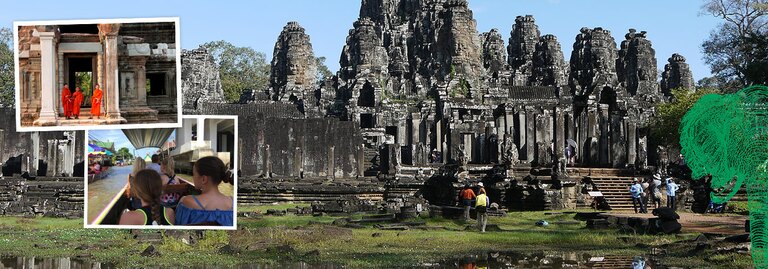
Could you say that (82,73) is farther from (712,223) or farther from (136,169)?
(712,223)

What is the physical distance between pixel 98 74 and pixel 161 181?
1.37 meters

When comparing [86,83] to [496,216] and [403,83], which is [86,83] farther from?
[403,83]

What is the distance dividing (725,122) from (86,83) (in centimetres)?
787

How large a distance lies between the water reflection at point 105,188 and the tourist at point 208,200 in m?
0.67

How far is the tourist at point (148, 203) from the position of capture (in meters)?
10.4

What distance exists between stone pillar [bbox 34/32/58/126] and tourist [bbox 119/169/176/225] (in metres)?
1.04

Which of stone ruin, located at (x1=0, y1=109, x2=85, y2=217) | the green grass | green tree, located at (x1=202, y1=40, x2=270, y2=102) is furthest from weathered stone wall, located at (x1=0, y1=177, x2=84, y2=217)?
green tree, located at (x1=202, y1=40, x2=270, y2=102)

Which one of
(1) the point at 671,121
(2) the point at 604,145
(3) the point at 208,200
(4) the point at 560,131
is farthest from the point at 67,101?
(1) the point at 671,121

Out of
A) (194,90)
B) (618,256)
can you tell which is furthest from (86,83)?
(194,90)

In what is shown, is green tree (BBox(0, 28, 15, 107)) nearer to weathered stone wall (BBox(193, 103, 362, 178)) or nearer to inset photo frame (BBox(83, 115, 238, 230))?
weathered stone wall (BBox(193, 103, 362, 178))

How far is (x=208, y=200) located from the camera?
10438mm

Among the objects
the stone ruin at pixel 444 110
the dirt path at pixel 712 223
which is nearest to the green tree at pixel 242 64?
the stone ruin at pixel 444 110

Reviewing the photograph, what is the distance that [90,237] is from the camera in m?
20.6

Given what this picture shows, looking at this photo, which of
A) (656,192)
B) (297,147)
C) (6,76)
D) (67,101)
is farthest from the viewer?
(6,76)
